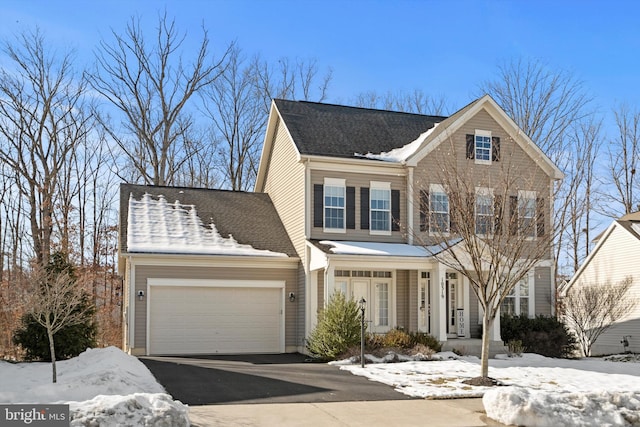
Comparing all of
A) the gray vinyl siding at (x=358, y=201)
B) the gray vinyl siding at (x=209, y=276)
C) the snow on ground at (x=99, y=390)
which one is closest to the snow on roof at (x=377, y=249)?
the gray vinyl siding at (x=358, y=201)

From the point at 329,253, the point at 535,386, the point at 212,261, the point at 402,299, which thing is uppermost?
the point at 329,253

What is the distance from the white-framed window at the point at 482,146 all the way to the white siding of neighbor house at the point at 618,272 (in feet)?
26.7

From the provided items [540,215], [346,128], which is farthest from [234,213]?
[540,215]

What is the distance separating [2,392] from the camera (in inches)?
432

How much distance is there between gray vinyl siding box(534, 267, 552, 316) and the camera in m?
23.1

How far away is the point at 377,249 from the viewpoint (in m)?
20.3

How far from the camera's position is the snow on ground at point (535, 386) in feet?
32.5

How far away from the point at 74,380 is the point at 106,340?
58.5 ft

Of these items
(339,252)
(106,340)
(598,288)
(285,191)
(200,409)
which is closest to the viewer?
(200,409)

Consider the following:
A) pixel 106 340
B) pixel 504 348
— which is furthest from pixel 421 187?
pixel 106 340

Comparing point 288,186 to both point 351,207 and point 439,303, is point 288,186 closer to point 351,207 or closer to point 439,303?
point 351,207

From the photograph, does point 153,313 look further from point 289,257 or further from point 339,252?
point 339,252

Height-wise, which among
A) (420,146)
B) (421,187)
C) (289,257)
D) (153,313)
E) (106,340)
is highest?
(420,146)

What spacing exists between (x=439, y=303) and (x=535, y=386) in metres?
6.40
